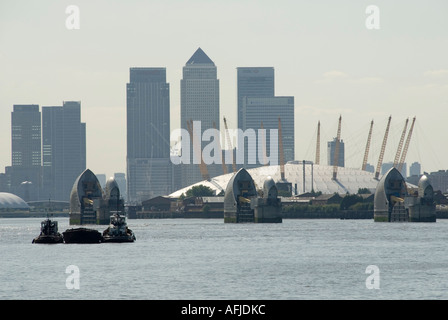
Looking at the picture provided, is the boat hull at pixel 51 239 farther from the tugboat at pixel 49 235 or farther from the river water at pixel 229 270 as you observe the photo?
the river water at pixel 229 270

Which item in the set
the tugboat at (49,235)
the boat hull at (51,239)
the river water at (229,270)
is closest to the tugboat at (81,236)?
the boat hull at (51,239)

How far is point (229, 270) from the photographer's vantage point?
328 ft

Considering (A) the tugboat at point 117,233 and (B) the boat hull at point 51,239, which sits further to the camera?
(B) the boat hull at point 51,239

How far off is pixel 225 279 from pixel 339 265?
18273mm

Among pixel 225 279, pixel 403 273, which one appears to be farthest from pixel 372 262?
pixel 225 279

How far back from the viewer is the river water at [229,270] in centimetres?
8019

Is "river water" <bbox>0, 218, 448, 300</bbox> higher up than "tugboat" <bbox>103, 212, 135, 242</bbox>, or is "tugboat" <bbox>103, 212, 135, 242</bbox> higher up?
"tugboat" <bbox>103, 212, 135, 242</bbox>

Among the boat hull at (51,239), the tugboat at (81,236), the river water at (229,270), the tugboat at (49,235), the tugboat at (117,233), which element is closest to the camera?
the river water at (229,270)

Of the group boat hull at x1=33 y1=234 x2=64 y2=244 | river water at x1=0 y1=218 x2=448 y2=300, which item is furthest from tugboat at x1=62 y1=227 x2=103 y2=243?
river water at x1=0 y1=218 x2=448 y2=300

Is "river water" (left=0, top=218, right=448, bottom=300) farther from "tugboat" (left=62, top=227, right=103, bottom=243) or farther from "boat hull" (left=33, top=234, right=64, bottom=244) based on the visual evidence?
"tugboat" (left=62, top=227, right=103, bottom=243)

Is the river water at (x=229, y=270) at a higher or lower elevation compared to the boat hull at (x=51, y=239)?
lower

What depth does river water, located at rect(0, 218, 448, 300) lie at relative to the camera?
80.2 meters

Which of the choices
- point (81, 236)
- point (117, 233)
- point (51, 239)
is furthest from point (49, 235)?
point (117, 233)
